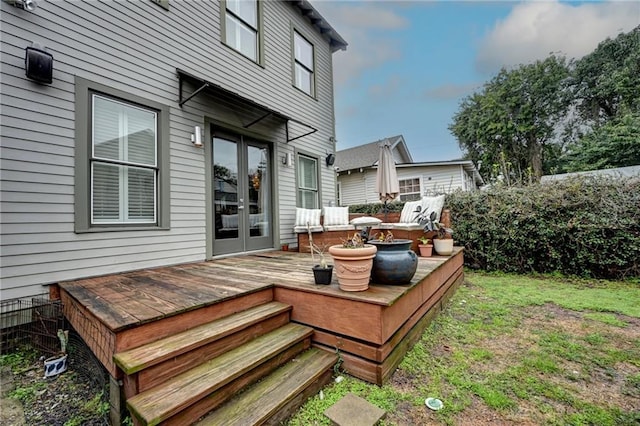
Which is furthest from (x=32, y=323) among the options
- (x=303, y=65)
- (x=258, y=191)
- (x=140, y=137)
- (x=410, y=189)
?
(x=410, y=189)

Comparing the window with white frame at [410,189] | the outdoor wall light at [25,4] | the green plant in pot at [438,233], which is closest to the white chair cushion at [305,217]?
the green plant in pot at [438,233]

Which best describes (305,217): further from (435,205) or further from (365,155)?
(365,155)

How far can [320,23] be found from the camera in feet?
22.5

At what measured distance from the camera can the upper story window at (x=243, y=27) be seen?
16.1ft

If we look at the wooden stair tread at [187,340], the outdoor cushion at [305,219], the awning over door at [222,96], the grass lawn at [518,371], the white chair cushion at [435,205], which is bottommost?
the grass lawn at [518,371]

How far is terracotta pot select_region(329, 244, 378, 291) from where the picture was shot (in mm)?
2246

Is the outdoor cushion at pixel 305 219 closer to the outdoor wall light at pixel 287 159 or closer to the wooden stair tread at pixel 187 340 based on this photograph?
the outdoor wall light at pixel 287 159

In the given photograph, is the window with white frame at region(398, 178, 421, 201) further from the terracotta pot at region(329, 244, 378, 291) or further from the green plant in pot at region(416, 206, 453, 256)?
the terracotta pot at region(329, 244, 378, 291)

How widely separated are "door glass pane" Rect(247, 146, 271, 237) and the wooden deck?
6.95 feet

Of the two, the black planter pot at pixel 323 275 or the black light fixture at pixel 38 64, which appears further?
the black light fixture at pixel 38 64

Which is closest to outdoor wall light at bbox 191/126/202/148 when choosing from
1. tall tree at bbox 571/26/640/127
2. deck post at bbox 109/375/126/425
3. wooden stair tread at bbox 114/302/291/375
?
wooden stair tread at bbox 114/302/291/375

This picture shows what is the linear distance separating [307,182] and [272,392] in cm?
517

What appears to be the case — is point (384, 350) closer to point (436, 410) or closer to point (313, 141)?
point (436, 410)

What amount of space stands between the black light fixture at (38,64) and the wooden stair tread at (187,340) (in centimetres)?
300
